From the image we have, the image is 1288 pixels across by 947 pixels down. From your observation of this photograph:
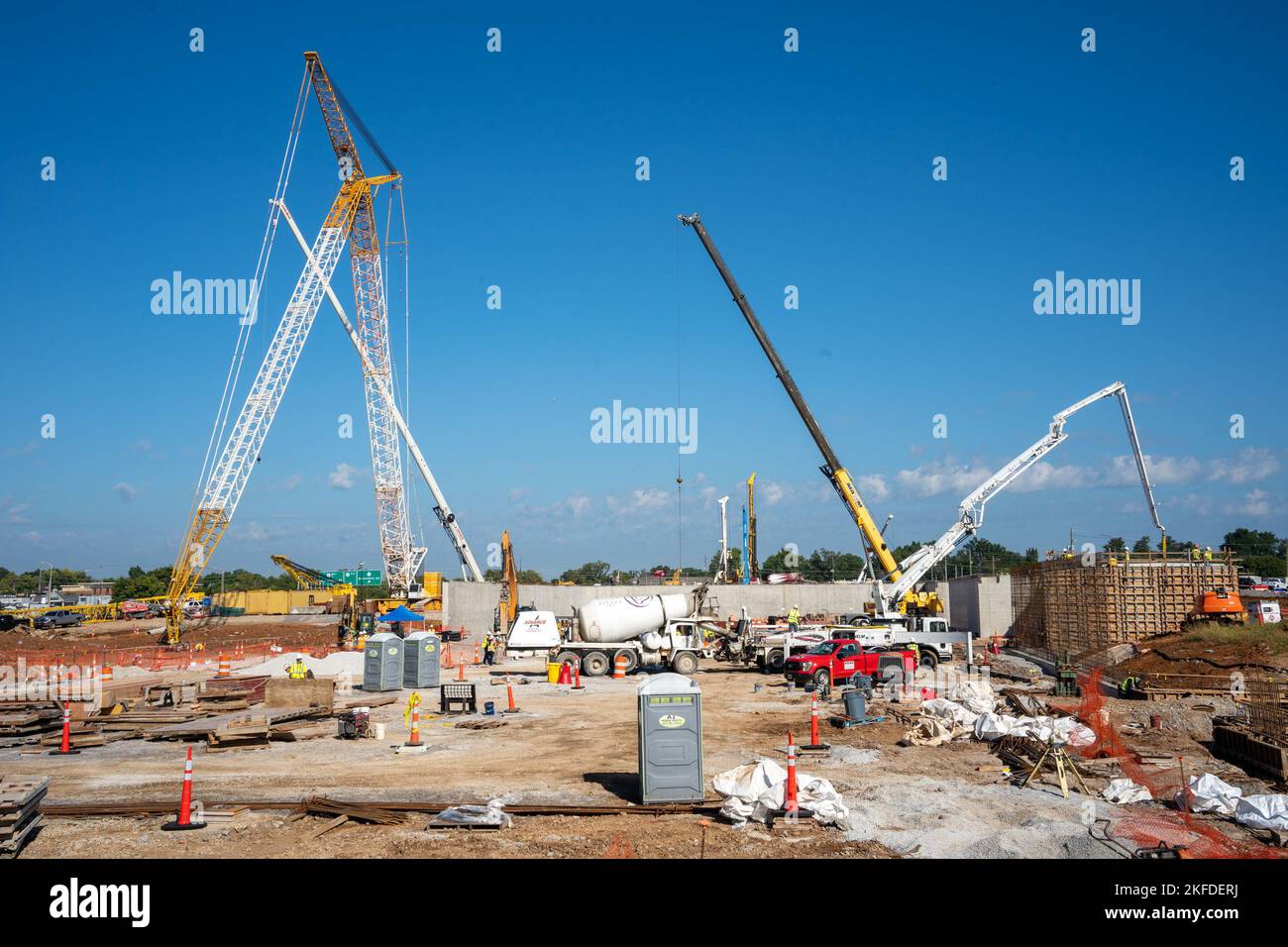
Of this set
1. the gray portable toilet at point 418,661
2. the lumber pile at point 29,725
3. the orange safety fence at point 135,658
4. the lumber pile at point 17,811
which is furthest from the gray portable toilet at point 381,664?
the lumber pile at point 17,811

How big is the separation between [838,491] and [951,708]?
27969mm

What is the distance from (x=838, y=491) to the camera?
155 ft

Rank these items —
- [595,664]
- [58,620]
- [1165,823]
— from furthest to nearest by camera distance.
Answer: [58,620] → [595,664] → [1165,823]

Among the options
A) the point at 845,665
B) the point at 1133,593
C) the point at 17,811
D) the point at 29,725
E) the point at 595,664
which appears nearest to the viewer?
the point at 17,811

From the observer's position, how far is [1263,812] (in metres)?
11.2

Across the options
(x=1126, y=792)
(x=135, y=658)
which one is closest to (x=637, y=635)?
(x=1126, y=792)

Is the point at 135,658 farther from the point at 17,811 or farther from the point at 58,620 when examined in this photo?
the point at 17,811

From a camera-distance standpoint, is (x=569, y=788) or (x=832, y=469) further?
(x=832, y=469)

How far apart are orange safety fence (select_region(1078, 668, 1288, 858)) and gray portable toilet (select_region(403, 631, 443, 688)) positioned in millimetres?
20312

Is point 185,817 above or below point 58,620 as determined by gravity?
above

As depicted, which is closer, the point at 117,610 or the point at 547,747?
the point at 547,747

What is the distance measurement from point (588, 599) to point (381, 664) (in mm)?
31611
